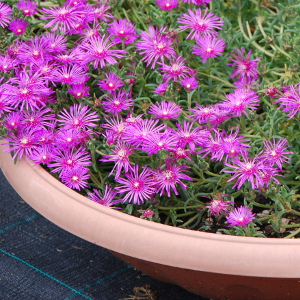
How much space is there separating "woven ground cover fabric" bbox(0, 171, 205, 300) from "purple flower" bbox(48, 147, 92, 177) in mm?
277

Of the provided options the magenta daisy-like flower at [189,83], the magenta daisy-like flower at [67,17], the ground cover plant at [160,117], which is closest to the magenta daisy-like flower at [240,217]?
the ground cover plant at [160,117]

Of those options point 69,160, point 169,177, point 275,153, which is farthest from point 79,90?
point 275,153

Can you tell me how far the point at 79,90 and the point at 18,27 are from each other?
20cm

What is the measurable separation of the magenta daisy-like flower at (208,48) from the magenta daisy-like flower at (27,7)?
32 centimetres

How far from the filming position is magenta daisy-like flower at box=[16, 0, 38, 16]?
1008 mm

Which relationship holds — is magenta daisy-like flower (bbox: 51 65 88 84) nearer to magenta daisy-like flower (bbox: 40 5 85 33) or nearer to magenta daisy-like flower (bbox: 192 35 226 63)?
magenta daisy-like flower (bbox: 40 5 85 33)

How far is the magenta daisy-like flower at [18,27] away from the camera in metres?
0.99

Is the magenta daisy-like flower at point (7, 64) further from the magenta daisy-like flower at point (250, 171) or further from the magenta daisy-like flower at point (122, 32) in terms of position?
the magenta daisy-like flower at point (250, 171)

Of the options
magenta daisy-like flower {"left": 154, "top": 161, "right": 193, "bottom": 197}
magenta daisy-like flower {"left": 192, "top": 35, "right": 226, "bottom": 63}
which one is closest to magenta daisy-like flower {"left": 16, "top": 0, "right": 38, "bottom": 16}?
magenta daisy-like flower {"left": 192, "top": 35, "right": 226, "bottom": 63}

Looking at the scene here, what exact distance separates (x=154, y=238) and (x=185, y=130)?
7.3 inches

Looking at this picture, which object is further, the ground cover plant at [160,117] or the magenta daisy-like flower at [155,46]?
the magenta daisy-like flower at [155,46]

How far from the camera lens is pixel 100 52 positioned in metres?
0.90

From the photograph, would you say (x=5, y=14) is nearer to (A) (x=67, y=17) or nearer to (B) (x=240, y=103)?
(A) (x=67, y=17)

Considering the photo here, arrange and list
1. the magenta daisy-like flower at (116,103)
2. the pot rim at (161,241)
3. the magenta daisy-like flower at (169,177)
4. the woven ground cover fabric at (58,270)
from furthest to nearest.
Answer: the woven ground cover fabric at (58,270) → the magenta daisy-like flower at (116,103) → the magenta daisy-like flower at (169,177) → the pot rim at (161,241)
